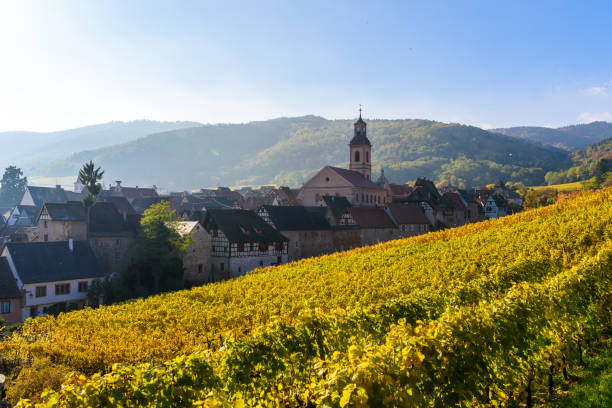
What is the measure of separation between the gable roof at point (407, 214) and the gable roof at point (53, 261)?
3886 centimetres

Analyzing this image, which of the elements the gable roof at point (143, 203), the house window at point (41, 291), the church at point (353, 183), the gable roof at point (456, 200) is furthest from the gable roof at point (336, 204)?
the house window at point (41, 291)

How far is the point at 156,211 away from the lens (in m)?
48.5

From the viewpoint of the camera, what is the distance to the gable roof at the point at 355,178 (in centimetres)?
7531

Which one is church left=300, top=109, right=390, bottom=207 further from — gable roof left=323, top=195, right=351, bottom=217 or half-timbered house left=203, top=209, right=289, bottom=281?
half-timbered house left=203, top=209, right=289, bottom=281

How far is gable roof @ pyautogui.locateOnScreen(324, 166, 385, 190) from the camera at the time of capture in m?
75.3

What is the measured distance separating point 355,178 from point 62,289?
49.4m

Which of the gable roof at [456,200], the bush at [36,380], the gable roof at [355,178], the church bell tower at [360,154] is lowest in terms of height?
the bush at [36,380]

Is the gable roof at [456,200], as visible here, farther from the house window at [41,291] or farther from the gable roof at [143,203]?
the house window at [41,291]

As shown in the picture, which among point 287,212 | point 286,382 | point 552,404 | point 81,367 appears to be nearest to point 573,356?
point 552,404

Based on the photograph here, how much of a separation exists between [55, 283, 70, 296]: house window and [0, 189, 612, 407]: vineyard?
1445 cm

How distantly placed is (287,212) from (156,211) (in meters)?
16.5

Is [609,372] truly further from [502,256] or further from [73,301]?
[73,301]

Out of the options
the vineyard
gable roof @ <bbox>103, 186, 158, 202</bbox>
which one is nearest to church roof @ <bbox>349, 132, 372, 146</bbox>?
gable roof @ <bbox>103, 186, 158, 202</bbox>

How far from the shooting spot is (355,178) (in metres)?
77.9
